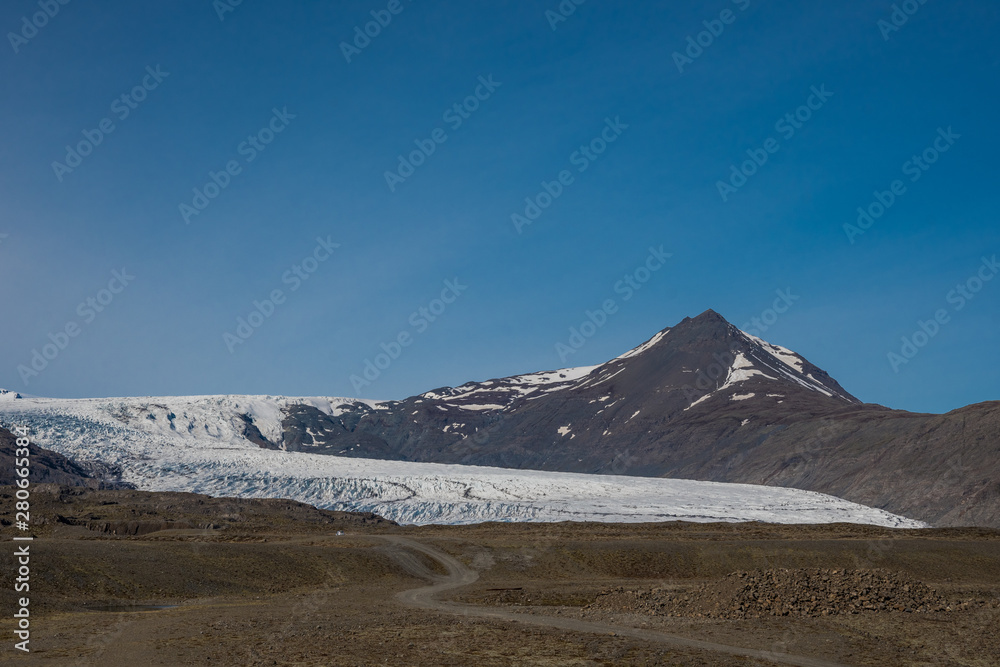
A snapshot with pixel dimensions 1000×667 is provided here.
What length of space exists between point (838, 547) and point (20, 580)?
49309mm

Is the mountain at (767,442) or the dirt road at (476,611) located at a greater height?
the mountain at (767,442)

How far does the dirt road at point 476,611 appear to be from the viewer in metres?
24.3

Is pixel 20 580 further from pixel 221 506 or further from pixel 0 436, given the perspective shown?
pixel 0 436

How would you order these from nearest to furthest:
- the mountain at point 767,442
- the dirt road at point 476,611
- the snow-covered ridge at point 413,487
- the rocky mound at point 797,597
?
1. the dirt road at point 476,611
2. the rocky mound at point 797,597
3. the snow-covered ridge at point 413,487
4. the mountain at point 767,442

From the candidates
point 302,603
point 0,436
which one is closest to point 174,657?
point 302,603

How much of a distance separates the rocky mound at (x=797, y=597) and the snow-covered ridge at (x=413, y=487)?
46.6 metres

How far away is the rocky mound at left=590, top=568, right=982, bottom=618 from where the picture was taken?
3055 centimetres

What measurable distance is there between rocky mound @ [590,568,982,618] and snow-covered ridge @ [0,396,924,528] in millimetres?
46574

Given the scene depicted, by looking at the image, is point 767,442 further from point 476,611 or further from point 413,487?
point 476,611

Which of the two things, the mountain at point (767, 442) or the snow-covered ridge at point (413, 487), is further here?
the mountain at point (767, 442)

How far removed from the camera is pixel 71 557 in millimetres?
38344

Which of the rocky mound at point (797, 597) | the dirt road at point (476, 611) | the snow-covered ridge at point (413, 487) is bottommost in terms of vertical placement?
the dirt road at point (476, 611)

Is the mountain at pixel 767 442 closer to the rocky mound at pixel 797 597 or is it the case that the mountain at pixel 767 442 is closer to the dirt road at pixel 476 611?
the dirt road at pixel 476 611

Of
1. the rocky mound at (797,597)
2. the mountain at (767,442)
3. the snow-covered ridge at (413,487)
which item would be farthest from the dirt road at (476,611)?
the mountain at (767,442)
